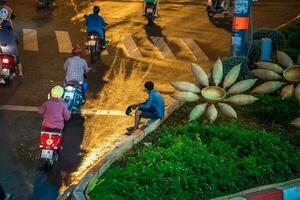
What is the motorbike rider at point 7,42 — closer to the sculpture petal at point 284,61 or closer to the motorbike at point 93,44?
the motorbike at point 93,44

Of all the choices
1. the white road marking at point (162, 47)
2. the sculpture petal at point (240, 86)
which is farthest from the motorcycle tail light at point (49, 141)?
the white road marking at point (162, 47)

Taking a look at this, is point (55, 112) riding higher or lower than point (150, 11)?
lower

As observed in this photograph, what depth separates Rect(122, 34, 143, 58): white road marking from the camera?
17.5 m

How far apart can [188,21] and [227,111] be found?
999 cm

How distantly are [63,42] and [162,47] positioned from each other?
2942 mm

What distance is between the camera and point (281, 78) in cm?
1259

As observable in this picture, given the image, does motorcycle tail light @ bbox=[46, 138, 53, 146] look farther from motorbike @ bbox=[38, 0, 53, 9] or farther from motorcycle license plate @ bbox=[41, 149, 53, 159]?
motorbike @ bbox=[38, 0, 53, 9]

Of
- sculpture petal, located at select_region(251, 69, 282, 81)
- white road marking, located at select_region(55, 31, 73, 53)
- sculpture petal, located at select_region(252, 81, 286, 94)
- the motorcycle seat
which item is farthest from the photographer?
white road marking, located at select_region(55, 31, 73, 53)

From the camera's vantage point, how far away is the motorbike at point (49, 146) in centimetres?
1076

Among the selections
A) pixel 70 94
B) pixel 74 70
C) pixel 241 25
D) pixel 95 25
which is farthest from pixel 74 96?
pixel 95 25

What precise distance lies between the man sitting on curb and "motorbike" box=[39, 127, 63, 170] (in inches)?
70.3

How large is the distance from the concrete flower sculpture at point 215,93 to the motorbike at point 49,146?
2.45 metres

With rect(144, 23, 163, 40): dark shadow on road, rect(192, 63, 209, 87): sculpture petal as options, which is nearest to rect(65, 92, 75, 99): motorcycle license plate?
rect(192, 63, 209, 87): sculpture petal

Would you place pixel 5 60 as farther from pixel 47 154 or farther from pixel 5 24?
pixel 47 154
